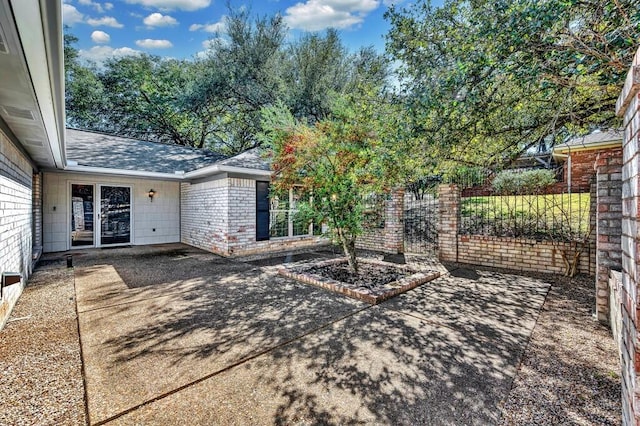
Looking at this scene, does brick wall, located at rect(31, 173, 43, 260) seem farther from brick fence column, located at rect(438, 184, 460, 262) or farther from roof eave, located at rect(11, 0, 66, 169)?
brick fence column, located at rect(438, 184, 460, 262)

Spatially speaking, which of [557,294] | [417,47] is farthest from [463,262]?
[417,47]

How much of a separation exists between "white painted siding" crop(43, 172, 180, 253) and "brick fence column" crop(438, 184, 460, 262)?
9228 mm

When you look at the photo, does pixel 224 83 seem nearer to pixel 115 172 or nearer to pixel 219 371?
pixel 115 172

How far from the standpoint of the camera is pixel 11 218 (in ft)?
12.9

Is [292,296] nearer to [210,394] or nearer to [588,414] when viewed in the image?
[210,394]

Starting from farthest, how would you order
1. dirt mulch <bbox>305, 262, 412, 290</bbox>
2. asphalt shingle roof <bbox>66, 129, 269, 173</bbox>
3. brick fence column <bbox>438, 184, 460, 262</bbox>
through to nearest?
1. asphalt shingle roof <bbox>66, 129, 269, 173</bbox>
2. brick fence column <bbox>438, 184, 460, 262</bbox>
3. dirt mulch <bbox>305, 262, 412, 290</bbox>

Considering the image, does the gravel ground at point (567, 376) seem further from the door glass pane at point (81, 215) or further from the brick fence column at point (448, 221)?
the door glass pane at point (81, 215)

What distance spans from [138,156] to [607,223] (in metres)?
11.4

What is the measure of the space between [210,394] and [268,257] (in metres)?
5.56

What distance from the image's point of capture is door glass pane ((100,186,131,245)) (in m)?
9.17

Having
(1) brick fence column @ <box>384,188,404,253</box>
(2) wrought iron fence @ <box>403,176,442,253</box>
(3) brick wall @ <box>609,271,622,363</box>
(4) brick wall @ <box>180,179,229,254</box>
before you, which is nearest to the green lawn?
(2) wrought iron fence @ <box>403,176,442,253</box>

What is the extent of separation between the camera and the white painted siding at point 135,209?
27.3 feet

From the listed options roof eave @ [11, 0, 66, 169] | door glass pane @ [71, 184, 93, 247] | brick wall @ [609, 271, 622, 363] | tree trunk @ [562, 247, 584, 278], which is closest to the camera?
roof eave @ [11, 0, 66, 169]

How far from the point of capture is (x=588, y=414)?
6.32ft
